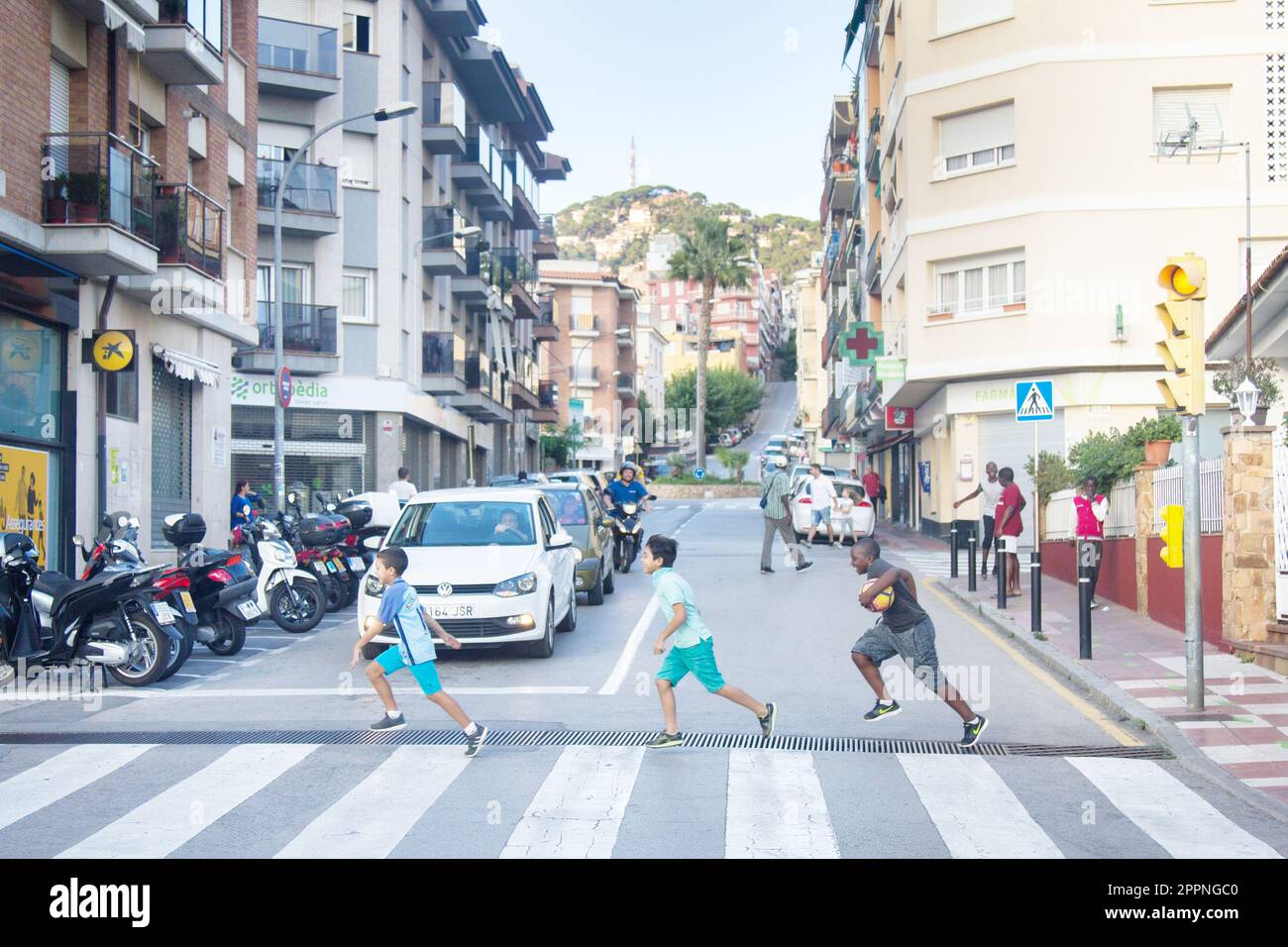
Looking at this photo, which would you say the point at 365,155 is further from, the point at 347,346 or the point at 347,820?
the point at 347,820

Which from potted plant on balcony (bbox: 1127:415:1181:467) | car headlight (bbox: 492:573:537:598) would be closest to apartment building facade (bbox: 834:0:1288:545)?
potted plant on balcony (bbox: 1127:415:1181:467)

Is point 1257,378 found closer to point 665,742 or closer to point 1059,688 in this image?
point 1059,688

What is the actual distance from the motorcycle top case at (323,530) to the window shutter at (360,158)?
1911 centimetres

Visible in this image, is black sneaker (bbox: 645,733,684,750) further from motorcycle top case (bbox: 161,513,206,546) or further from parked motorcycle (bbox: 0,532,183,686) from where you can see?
motorcycle top case (bbox: 161,513,206,546)

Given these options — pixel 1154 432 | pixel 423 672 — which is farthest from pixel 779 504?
pixel 423 672

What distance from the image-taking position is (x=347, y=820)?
6.84 meters

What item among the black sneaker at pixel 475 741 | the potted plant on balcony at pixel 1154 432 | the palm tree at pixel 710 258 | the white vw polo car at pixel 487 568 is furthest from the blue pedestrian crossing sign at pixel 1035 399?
the palm tree at pixel 710 258

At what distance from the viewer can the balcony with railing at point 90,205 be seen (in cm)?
1573

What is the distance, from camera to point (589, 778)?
25.7 ft

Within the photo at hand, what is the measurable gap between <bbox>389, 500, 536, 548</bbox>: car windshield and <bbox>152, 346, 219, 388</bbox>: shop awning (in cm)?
725

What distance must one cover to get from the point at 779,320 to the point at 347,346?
159 metres

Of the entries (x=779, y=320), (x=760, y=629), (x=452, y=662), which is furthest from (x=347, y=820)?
(x=779, y=320)

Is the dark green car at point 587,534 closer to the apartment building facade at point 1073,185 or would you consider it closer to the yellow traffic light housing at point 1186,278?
the yellow traffic light housing at point 1186,278

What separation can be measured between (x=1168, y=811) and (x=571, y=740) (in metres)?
3.77
